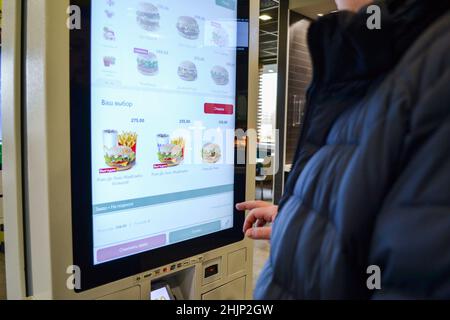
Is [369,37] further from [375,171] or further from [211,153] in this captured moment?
[211,153]

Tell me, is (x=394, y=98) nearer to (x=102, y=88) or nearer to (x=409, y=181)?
(x=409, y=181)

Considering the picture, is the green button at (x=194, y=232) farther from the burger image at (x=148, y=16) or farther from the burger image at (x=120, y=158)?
the burger image at (x=148, y=16)

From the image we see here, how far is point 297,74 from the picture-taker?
447cm

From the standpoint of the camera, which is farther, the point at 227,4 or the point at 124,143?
the point at 227,4

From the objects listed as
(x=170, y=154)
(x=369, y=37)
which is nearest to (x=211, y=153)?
(x=170, y=154)

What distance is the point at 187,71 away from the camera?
3.61ft

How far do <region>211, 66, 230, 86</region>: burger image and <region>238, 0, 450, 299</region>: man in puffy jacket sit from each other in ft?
2.01

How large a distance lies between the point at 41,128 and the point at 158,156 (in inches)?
12.9

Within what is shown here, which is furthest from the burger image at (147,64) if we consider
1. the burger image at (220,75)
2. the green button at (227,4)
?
the green button at (227,4)

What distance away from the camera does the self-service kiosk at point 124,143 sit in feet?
2.72

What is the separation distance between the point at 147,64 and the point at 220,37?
1.04 feet

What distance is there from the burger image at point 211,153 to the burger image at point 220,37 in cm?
33

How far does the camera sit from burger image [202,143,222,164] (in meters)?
1.20

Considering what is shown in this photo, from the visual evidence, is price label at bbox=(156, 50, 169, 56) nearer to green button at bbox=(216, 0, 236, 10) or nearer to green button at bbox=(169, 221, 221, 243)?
green button at bbox=(216, 0, 236, 10)
